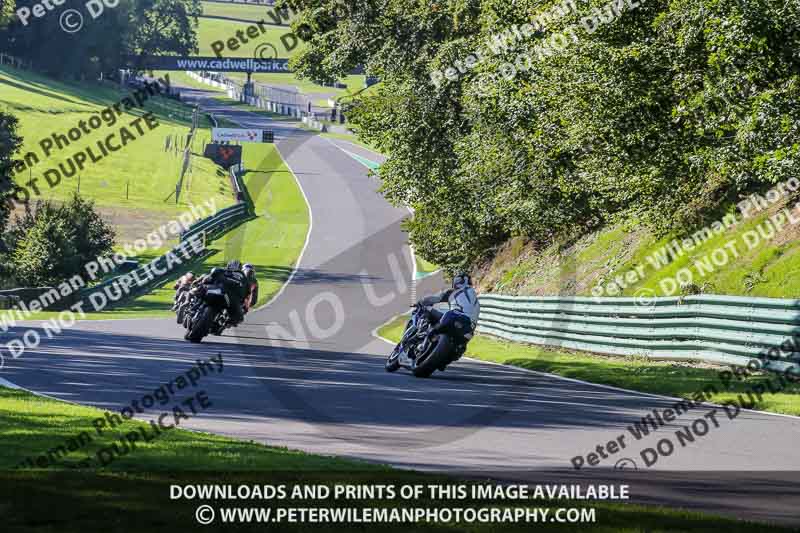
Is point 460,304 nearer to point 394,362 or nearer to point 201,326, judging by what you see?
point 394,362

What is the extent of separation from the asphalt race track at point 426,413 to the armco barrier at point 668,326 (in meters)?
2.92

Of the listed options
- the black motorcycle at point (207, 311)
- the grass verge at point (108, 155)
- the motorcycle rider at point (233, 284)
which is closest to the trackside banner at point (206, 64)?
the grass verge at point (108, 155)

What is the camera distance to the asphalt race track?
8812mm

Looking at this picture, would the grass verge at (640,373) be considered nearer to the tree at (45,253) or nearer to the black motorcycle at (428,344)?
the black motorcycle at (428,344)

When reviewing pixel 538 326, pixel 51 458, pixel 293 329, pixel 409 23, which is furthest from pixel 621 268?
pixel 51 458

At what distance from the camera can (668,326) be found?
2206 centimetres

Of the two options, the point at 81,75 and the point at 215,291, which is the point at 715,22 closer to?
the point at 215,291

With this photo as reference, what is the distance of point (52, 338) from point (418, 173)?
62.3 feet

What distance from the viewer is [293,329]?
35.8m

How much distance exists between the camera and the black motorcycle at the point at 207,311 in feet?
72.7

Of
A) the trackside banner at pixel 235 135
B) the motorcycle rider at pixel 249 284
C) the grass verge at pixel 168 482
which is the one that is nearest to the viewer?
the grass verge at pixel 168 482

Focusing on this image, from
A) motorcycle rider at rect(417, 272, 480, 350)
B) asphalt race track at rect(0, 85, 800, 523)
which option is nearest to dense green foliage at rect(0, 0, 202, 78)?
asphalt race track at rect(0, 85, 800, 523)

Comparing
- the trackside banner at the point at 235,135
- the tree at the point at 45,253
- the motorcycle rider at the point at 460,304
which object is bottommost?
the tree at the point at 45,253

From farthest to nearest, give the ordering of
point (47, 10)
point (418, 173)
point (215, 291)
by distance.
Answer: point (47, 10) < point (418, 173) < point (215, 291)
